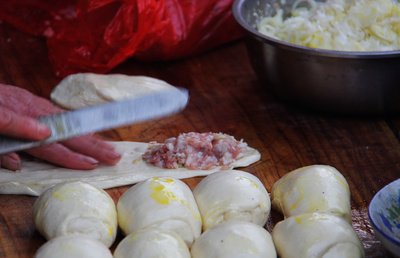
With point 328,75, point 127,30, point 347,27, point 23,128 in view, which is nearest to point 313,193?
point 328,75

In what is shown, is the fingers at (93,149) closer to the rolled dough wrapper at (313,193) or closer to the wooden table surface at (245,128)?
the wooden table surface at (245,128)

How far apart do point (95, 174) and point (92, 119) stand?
1.36 ft

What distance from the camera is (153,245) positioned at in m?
1.46

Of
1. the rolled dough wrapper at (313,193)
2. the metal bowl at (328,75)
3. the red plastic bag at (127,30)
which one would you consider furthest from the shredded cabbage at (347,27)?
the rolled dough wrapper at (313,193)

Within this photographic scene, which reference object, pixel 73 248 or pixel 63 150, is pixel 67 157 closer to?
pixel 63 150

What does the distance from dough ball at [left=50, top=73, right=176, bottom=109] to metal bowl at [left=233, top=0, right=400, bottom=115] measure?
560mm

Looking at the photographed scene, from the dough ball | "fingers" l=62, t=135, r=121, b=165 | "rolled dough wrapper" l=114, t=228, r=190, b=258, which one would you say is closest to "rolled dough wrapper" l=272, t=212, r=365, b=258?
"rolled dough wrapper" l=114, t=228, r=190, b=258

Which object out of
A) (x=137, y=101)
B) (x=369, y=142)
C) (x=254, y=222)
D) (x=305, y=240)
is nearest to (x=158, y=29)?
(x=137, y=101)

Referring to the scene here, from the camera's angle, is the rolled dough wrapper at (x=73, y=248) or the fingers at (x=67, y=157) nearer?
the rolled dough wrapper at (x=73, y=248)

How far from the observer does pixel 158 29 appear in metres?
2.82

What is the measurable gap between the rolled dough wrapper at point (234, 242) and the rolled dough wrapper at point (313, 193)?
0.66 ft

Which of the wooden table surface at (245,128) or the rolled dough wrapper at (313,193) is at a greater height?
the rolled dough wrapper at (313,193)

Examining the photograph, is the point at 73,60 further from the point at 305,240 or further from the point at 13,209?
the point at 305,240

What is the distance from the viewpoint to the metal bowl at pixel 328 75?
2.17 m
